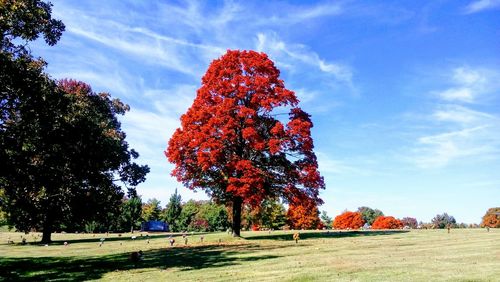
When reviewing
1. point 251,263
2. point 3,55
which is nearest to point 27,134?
point 3,55

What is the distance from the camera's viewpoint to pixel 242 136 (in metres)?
34.6

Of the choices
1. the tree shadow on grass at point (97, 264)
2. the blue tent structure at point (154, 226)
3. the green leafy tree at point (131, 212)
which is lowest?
the tree shadow on grass at point (97, 264)

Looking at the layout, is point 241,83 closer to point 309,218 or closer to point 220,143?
point 220,143

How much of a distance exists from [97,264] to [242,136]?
48.8ft

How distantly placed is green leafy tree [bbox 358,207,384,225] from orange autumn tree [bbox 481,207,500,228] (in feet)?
121

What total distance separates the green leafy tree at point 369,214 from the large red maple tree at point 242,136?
383 feet

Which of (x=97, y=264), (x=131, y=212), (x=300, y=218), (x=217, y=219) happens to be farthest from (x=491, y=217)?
(x=97, y=264)

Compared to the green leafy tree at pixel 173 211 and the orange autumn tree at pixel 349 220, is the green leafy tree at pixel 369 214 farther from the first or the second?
the green leafy tree at pixel 173 211

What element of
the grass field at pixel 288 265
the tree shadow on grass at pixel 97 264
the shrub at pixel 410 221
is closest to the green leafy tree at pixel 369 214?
the shrub at pixel 410 221

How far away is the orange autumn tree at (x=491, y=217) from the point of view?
371 feet

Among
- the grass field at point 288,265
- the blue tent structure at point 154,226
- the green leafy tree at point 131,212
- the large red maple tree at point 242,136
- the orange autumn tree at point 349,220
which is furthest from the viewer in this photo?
the orange autumn tree at point 349,220

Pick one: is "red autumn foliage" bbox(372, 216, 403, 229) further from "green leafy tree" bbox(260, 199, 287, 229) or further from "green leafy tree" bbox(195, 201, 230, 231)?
"green leafy tree" bbox(195, 201, 230, 231)

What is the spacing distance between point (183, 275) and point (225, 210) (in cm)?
9080

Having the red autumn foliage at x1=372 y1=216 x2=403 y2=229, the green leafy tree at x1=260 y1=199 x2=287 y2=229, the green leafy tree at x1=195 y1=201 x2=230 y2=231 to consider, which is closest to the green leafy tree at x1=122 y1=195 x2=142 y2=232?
the green leafy tree at x1=195 y1=201 x2=230 y2=231
